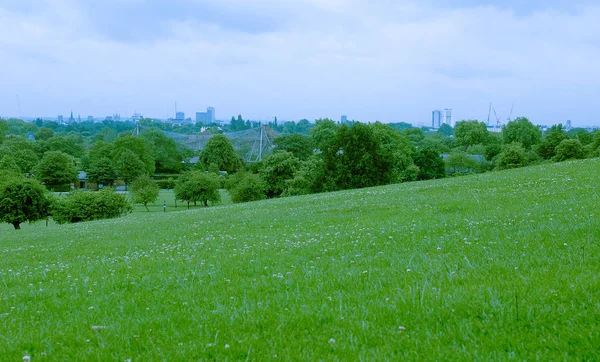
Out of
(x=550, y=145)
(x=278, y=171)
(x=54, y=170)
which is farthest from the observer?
(x=54, y=170)

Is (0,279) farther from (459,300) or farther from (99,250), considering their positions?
(459,300)

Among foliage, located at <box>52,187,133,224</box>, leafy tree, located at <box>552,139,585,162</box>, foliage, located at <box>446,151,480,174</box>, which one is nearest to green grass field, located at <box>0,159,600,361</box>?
foliage, located at <box>52,187,133,224</box>

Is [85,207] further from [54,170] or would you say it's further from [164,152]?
[164,152]

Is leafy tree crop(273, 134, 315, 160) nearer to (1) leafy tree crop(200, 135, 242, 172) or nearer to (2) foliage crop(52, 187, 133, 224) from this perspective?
(1) leafy tree crop(200, 135, 242, 172)

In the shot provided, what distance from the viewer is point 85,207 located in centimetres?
5069

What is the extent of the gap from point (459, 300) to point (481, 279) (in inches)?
42.5

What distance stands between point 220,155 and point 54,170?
4031 centimetres

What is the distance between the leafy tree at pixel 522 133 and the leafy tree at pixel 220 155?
236 feet

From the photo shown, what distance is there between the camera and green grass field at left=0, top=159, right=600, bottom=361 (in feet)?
16.0

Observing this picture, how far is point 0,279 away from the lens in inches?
405

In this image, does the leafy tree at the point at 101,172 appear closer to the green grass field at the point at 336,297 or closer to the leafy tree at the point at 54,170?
the leafy tree at the point at 54,170

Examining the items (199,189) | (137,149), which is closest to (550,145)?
(199,189)

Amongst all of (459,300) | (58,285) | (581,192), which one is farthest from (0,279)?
(581,192)

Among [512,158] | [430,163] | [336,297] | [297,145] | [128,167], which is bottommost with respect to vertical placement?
[128,167]
